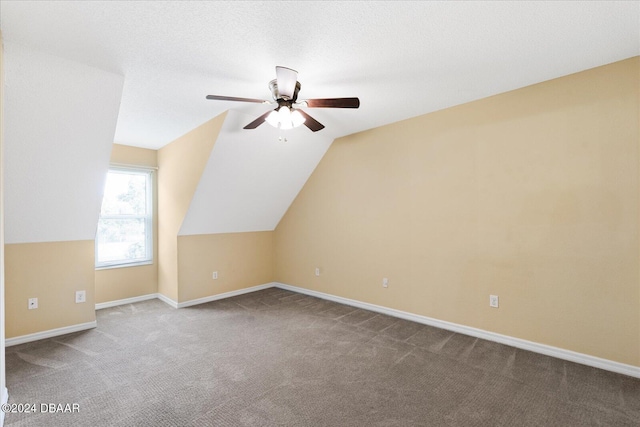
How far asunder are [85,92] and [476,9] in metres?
2.92

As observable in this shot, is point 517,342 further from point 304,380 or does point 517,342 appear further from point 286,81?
point 286,81

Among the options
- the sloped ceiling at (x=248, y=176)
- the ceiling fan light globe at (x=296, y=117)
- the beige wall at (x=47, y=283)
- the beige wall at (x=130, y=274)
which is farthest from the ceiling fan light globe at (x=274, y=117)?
the beige wall at (x=130, y=274)

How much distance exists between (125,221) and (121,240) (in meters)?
0.29

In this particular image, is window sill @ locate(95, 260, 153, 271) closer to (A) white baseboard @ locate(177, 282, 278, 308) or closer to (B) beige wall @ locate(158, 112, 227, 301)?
(B) beige wall @ locate(158, 112, 227, 301)

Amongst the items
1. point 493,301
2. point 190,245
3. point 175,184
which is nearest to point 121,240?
point 190,245

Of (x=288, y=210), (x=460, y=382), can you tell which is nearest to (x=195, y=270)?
(x=288, y=210)

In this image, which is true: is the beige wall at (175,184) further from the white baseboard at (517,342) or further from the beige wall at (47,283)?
the white baseboard at (517,342)

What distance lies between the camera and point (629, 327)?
7.55 ft

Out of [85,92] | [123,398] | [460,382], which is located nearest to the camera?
[123,398]

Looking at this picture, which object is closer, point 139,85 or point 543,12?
point 543,12

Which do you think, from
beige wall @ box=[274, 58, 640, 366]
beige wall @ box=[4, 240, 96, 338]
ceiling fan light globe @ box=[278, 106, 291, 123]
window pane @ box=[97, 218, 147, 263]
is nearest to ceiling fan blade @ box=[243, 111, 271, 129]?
ceiling fan light globe @ box=[278, 106, 291, 123]

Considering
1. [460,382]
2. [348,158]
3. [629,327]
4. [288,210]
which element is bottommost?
[460,382]

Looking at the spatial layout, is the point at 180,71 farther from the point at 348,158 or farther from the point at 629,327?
the point at 629,327

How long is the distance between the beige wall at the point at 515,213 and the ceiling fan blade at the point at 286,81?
1.89m
